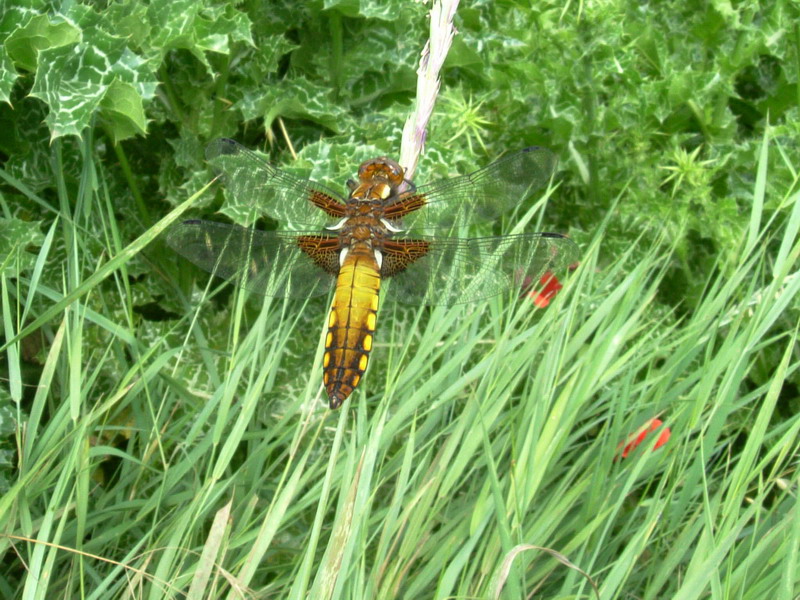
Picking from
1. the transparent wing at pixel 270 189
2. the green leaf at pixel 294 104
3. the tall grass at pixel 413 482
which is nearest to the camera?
the tall grass at pixel 413 482

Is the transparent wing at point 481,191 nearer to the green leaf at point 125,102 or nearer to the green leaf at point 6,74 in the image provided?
the green leaf at point 125,102

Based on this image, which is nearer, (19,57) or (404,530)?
(404,530)

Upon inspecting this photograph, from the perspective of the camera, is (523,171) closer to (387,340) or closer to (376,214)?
(376,214)

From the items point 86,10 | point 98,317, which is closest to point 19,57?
point 86,10

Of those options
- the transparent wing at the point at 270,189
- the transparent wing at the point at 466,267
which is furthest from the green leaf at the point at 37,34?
the transparent wing at the point at 466,267

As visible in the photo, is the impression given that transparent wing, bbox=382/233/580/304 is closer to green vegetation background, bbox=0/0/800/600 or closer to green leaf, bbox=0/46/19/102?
green vegetation background, bbox=0/0/800/600

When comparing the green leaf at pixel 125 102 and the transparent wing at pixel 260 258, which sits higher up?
the green leaf at pixel 125 102

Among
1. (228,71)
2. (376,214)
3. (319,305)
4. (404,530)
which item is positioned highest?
(228,71)
